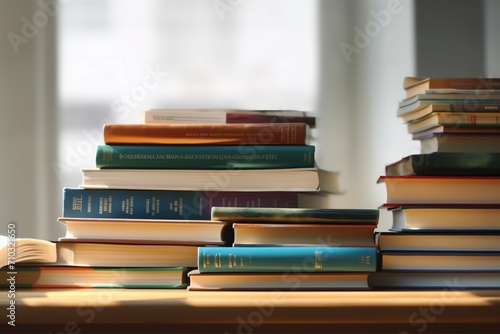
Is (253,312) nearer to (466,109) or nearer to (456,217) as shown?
(456,217)

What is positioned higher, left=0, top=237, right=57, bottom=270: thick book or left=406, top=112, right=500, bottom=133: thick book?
left=406, top=112, right=500, bottom=133: thick book

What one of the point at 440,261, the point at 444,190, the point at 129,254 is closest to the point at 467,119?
the point at 444,190

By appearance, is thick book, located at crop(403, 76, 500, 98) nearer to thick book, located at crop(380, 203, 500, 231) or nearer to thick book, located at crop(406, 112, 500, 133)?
thick book, located at crop(406, 112, 500, 133)

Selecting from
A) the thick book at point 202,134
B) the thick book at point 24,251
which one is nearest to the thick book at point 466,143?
the thick book at point 202,134

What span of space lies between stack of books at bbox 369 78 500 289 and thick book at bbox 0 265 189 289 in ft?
1.03

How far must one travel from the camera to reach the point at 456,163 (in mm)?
1129

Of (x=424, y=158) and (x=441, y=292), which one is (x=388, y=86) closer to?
(x=424, y=158)

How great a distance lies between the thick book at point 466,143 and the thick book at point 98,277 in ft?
1.49

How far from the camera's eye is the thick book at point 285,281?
107 centimetres

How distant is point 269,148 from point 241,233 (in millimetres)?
158

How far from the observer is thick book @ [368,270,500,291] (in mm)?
1101

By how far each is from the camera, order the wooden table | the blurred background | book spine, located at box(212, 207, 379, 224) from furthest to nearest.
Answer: the blurred background
book spine, located at box(212, 207, 379, 224)
the wooden table

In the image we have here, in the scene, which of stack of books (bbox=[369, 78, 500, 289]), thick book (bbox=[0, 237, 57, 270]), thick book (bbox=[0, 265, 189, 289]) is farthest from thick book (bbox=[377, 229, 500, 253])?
thick book (bbox=[0, 237, 57, 270])

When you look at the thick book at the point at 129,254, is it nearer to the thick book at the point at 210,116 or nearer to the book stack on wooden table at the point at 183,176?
the book stack on wooden table at the point at 183,176
